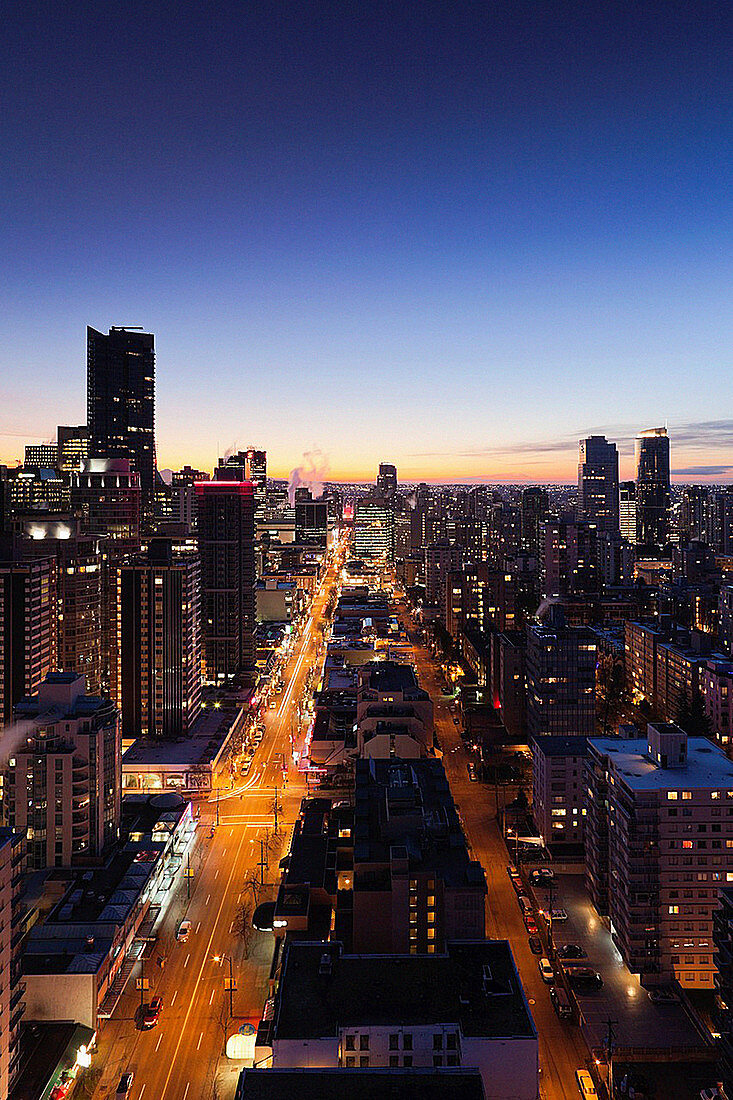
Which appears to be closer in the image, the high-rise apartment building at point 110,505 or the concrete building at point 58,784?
the concrete building at point 58,784

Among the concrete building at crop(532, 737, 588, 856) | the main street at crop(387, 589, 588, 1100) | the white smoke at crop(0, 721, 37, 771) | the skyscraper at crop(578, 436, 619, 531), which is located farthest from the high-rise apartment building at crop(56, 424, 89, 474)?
the concrete building at crop(532, 737, 588, 856)

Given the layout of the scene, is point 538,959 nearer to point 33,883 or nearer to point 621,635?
point 33,883

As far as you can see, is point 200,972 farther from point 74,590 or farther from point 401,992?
point 74,590

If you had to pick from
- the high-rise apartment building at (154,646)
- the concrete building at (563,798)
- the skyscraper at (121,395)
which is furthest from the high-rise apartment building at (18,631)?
the skyscraper at (121,395)

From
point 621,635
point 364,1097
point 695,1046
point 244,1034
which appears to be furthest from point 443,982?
point 621,635

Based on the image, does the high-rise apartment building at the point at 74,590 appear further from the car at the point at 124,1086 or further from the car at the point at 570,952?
the car at the point at 570,952

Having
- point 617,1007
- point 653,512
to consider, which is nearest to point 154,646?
point 617,1007

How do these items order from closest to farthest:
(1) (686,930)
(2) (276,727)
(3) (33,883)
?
(1) (686,930) → (3) (33,883) → (2) (276,727)
